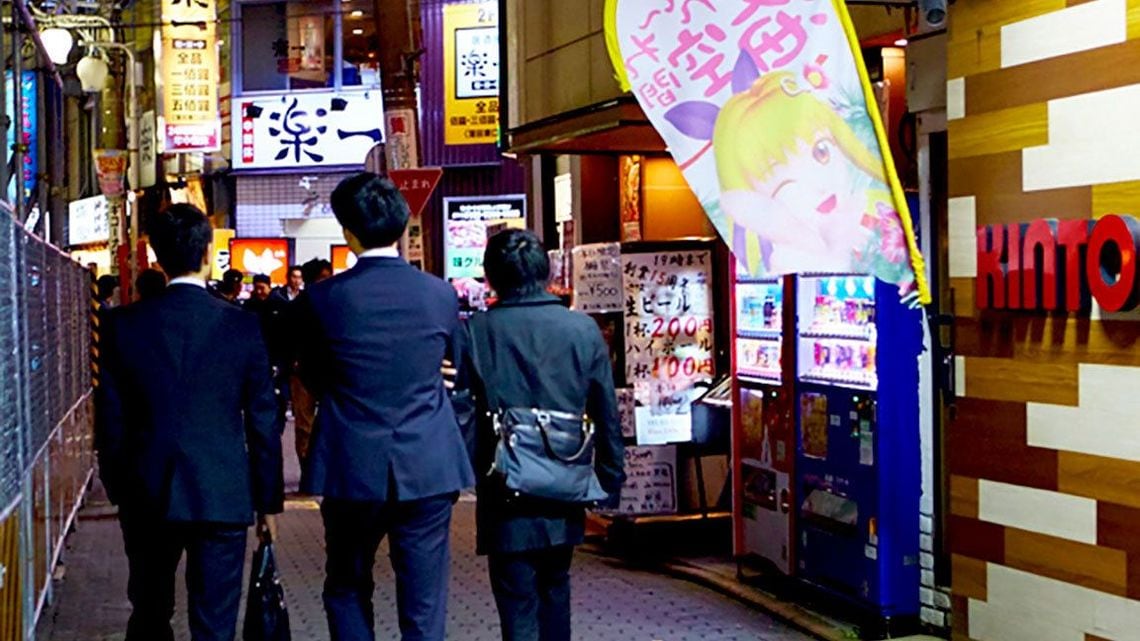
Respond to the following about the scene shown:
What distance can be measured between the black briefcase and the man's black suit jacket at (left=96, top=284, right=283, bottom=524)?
33cm

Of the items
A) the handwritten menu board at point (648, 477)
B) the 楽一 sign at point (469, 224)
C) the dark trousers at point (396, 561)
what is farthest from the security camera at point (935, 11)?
the 楽一 sign at point (469, 224)

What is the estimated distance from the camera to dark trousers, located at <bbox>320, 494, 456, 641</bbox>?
5.82 m

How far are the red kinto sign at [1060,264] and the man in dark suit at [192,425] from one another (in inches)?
119

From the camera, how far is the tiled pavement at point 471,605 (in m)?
8.80

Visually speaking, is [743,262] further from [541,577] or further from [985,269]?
[541,577]

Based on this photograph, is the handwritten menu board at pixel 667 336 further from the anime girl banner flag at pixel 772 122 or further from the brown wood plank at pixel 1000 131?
the anime girl banner flag at pixel 772 122

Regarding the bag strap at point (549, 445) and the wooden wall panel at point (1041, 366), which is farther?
the bag strap at point (549, 445)

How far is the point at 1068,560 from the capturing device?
5680 millimetres

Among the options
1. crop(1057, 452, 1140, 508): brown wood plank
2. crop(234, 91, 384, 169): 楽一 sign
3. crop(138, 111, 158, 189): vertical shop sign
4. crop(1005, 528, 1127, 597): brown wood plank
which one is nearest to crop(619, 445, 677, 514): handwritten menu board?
crop(1005, 528, 1127, 597): brown wood plank

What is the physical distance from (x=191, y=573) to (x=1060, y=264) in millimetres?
3653

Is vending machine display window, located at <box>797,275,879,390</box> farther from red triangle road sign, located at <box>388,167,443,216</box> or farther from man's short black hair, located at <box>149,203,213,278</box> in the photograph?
red triangle road sign, located at <box>388,167,443,216</box>

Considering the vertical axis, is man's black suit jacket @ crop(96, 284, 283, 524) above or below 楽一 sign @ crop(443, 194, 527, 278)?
below

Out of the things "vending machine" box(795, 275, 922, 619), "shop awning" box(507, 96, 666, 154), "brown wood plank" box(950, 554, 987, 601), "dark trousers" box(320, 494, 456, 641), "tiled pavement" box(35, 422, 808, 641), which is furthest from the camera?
"shop awning" box(507, 96, 666, 154)

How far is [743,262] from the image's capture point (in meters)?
5.63
